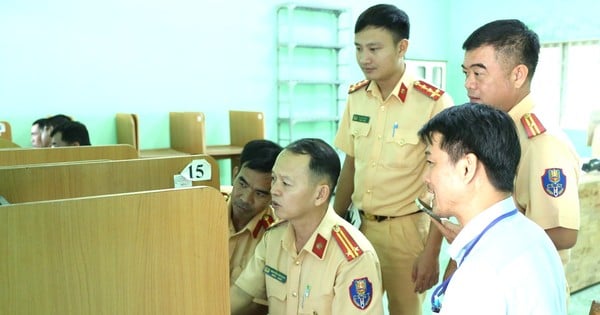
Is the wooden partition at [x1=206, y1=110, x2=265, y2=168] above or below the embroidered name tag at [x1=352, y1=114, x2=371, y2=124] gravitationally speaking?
below

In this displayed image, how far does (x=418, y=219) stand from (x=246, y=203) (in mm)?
637

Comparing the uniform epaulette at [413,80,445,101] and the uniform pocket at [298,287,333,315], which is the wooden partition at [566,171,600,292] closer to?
the uniform epaulette at [413,80,445,101]

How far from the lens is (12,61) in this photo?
4480 millimetres

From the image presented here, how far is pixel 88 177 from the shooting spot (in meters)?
1.49

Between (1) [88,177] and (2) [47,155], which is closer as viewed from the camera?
(1) [88,177]

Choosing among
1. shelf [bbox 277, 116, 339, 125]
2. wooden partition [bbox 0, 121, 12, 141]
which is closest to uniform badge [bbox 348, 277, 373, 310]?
wooden partition [bbox 0, 121, 12, 141]

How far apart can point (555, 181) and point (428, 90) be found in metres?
0.65

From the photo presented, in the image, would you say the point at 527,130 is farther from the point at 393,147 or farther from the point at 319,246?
the point at 319,246

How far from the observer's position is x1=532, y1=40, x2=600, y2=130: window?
→ 246 inches

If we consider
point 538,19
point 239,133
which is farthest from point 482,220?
point 538,19

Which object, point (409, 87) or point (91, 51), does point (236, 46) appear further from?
point (409, 87)

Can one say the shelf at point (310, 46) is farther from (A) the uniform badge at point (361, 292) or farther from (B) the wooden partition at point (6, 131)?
(A) the uniform badge at point (361, 292)

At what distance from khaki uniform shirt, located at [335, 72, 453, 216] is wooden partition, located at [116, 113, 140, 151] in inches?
125

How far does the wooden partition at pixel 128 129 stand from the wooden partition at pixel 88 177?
10.3 feet
